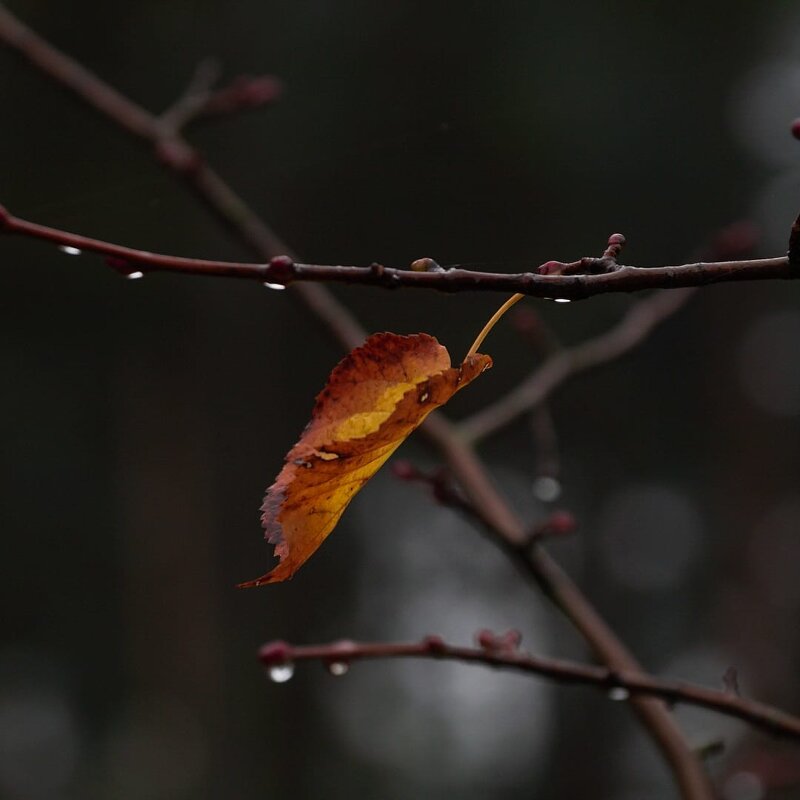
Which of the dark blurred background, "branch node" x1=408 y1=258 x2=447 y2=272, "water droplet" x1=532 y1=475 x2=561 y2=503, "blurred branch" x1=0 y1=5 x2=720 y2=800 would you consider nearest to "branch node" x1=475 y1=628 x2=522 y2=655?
"blurred branch" x1=0 y1=5 x2=720 y2=800

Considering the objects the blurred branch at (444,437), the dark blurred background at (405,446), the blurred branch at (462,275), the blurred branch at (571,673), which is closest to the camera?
the blurred branch at (462,275)

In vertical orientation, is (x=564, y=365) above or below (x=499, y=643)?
above

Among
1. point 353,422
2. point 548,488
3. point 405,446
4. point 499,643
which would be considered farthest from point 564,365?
point 405,446

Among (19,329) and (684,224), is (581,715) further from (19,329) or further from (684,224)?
(19,329)

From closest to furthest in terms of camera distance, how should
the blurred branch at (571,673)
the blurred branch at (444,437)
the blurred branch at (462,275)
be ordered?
the blurred branch at (462,275) < the blurred branch at (571,673) < the blurred branch at (444,437)

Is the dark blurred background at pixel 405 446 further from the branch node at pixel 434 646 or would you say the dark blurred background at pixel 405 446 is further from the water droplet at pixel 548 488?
the branch node at pixel 434 646

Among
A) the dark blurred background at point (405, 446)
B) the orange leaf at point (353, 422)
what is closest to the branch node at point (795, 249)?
the orange leaf at point (353, 422)

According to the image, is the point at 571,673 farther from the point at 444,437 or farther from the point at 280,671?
the point at 444,437
